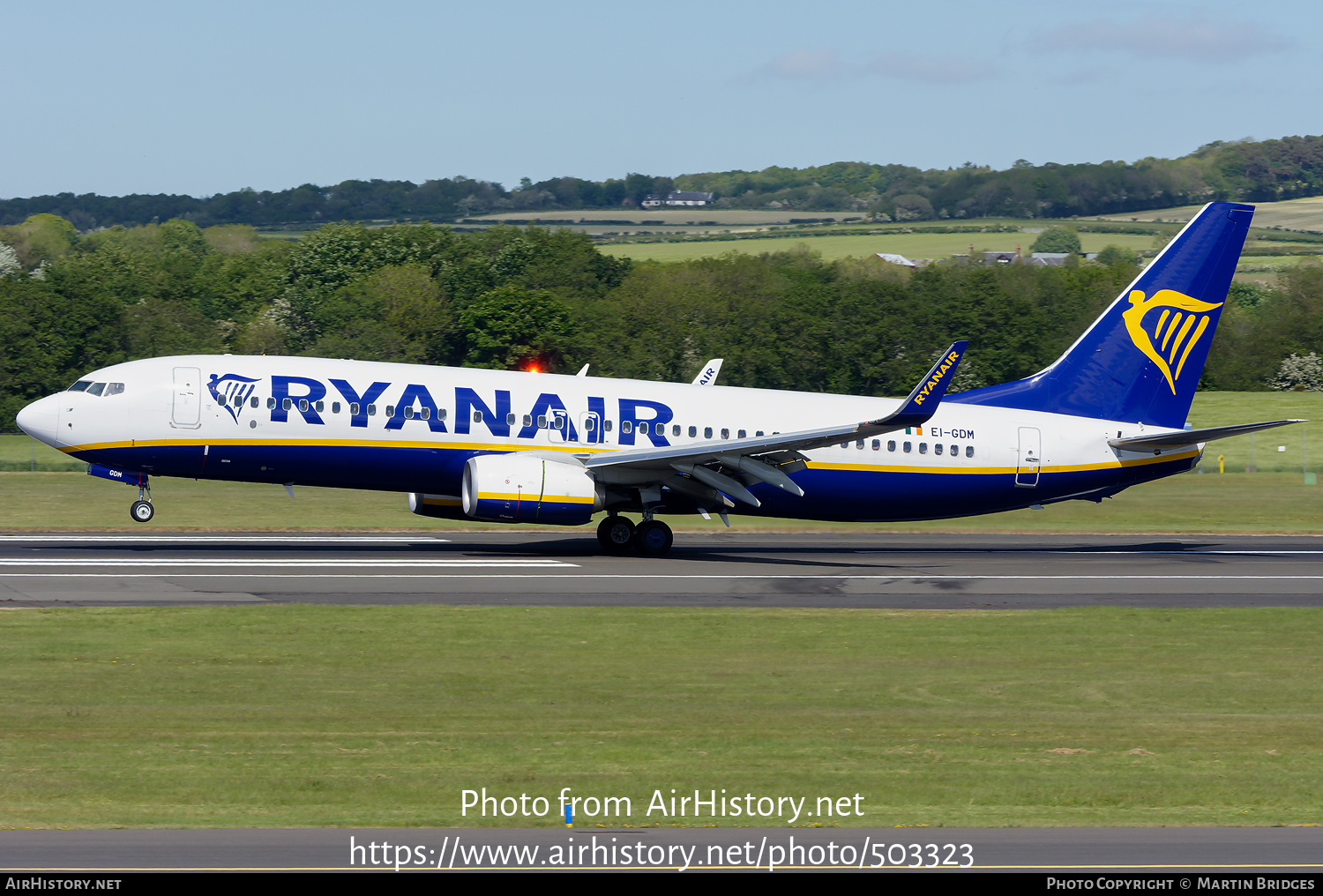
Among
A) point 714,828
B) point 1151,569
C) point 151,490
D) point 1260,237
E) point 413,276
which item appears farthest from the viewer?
point 1260,237

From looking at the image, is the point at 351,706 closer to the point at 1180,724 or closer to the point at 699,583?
the point at 1180,724

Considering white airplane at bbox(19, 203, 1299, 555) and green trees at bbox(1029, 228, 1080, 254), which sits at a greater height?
green trees at bbox(1029, 228, 1080, 254)

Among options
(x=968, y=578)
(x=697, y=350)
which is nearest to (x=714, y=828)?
(x=968, y=578)

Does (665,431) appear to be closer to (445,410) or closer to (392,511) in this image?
(445,410)

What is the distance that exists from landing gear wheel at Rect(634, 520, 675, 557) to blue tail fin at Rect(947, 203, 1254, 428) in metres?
9.29

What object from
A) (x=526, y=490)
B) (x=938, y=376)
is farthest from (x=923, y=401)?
(x=526, y=490)

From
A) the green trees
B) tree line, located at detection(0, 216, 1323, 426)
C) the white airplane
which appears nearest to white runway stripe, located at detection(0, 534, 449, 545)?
the white airplane

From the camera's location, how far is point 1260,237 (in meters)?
187

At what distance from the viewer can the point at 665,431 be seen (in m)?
34.3

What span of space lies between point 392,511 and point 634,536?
48.7ft

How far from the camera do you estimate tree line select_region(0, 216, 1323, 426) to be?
86312 mm

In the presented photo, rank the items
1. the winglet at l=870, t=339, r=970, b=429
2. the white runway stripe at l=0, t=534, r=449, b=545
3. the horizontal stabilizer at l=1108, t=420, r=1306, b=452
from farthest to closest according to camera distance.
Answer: the white runway stripe at l=0, t=534, r=449, b=545, the horizontal stabilizer at l=1108, t=420, r=1306, b=452, the winglet at l=870, t=339, r=970, b=429

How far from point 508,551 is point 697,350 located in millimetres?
56135
